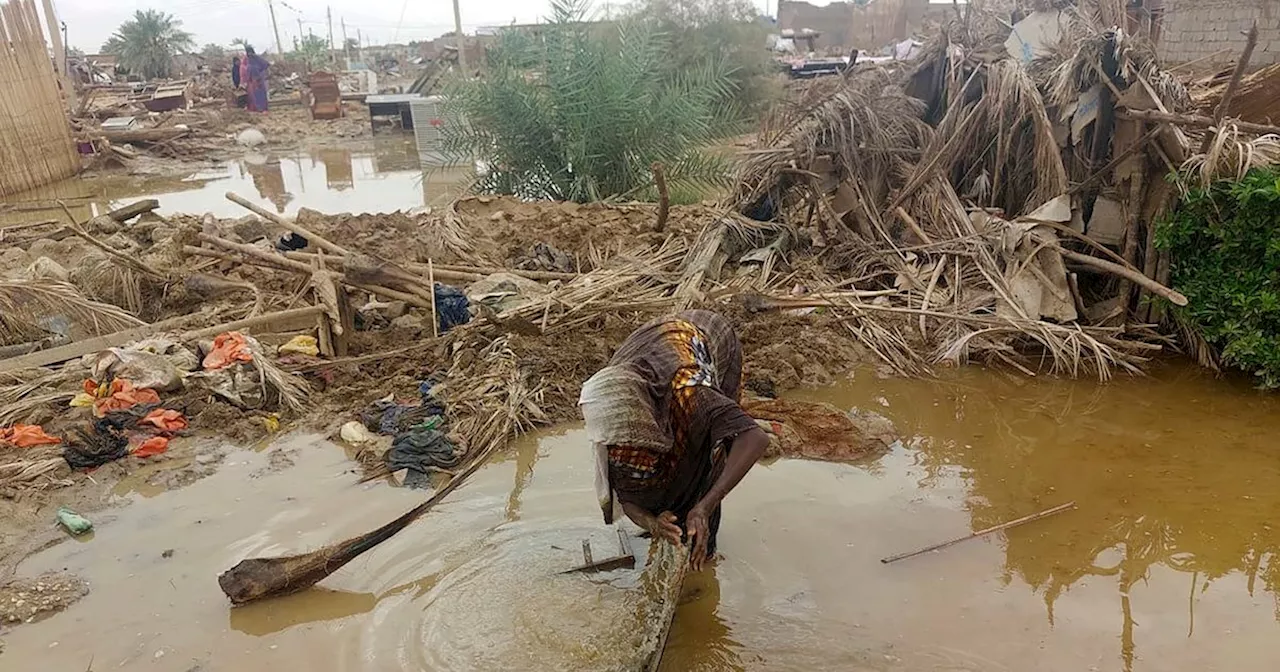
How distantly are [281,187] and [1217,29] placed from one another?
13.6 metres

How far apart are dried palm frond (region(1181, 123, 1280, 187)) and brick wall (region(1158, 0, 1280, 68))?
4.40m

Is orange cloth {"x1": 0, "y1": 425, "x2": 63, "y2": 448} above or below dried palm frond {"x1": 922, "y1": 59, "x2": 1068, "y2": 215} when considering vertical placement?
below

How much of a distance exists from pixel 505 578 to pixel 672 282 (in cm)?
359

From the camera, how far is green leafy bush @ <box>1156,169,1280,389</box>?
16.3 feet

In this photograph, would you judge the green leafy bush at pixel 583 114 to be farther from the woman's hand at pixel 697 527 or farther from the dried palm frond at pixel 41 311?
the woman's hand at pixel 697 527

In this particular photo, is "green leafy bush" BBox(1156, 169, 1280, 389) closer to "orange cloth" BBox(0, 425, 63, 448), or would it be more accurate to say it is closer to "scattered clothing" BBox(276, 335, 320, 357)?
"scattered clothing" BBox(276, 335, 320, 357)

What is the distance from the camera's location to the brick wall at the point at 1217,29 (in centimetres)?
920

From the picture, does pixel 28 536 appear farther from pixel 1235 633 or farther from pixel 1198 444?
pixel 1198 444

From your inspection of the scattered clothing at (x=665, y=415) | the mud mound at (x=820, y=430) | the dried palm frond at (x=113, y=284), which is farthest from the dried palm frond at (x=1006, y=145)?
the dried palm frond at (x=113, y=284)

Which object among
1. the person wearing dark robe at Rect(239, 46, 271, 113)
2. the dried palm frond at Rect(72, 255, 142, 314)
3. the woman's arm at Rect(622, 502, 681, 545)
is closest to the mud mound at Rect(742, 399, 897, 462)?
the woman's arm at Rect(622, 502, 681, 545)

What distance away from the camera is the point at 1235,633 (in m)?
3.22

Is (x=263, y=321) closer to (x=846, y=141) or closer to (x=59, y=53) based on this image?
(x=846, y=141)

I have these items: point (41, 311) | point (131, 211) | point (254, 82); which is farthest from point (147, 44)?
point (41, 311)

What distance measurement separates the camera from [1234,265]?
5.22 metres
